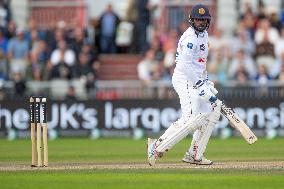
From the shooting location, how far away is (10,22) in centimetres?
2812

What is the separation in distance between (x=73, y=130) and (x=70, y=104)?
0.61 m

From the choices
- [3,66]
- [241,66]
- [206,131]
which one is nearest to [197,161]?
[206,131]

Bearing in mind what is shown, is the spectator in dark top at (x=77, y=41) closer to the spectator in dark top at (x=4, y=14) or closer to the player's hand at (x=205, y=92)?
the spectator in dark top at (x=4, y=14)

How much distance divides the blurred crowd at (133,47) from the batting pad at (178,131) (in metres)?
9.67

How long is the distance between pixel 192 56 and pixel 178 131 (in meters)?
1.08

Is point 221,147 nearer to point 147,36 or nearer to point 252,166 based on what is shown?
point 252,166

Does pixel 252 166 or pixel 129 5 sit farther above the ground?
pixel 129 5

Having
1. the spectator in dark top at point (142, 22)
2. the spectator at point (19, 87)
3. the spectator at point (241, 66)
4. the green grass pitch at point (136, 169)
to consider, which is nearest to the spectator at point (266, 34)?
the spectator at point (241, 66)

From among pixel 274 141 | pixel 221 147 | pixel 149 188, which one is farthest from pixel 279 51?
pixel 149 188

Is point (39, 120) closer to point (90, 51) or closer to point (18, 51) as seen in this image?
point (90, 51)

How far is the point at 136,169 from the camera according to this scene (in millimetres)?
14867

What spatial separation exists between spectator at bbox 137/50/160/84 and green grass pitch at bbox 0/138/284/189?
4.52m

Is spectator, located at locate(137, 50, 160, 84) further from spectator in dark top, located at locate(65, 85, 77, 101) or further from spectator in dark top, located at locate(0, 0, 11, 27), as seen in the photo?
spectator in dark top, located at locate(0, 0, 11, 27)

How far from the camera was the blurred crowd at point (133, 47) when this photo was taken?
25.5 metres
